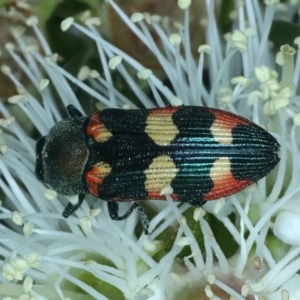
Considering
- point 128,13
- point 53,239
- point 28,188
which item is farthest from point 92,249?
point 128,13

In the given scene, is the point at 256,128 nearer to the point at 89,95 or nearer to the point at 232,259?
the point at 232,259

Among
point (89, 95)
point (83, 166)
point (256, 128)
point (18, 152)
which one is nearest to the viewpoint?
point (256, 128)

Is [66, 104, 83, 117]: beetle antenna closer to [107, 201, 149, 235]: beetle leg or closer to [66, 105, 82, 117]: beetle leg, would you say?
[66, 105, 82, 117]: beetle leg

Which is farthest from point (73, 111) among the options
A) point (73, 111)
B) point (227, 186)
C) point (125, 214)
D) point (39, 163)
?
point (227, 186)

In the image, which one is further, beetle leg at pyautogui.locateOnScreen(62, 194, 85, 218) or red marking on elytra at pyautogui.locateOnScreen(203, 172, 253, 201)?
beetle leg at pyautogui.locateOnScreen(62, 194, 85, 218)

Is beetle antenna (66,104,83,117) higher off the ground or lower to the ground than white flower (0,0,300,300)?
higher

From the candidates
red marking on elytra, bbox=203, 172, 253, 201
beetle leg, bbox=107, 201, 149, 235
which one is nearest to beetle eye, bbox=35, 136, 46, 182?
beetle leg, bbox=107, 201, 149, 235

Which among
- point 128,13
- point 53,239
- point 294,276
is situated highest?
point 128,13

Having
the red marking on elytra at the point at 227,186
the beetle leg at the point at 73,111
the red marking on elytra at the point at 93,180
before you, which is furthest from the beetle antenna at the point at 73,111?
the red marking on elytra at the point at 227,186
